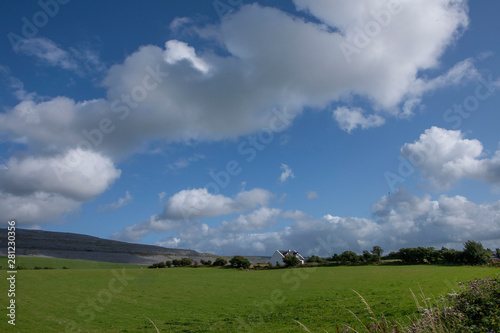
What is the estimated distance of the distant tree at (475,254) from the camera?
5384cm

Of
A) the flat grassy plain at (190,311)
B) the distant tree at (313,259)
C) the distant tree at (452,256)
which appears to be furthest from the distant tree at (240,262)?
the distant tree at (452,256)

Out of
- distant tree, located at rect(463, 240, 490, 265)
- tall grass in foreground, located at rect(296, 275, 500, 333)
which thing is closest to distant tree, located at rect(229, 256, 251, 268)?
distant tree, located at rect(463, 240, 490, 265)

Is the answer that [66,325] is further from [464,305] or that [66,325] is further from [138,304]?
[464,305]

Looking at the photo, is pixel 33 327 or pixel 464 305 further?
pixel 33 327

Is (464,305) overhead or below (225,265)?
overhead

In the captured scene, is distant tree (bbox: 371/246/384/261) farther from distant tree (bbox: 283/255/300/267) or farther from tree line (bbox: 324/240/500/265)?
distant tree (bbox: 283/255/300/267)

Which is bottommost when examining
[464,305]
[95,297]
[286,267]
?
[286,267]

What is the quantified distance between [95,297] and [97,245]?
72.7 metres

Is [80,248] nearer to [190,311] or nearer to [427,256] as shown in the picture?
[190,311]

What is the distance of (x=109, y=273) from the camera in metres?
49.0

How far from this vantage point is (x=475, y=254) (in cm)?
5438

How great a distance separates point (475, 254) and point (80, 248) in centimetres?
9217

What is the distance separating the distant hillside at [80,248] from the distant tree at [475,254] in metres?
70.7

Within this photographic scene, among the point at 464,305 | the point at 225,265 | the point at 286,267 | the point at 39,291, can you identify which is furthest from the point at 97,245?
the point at 464,305
